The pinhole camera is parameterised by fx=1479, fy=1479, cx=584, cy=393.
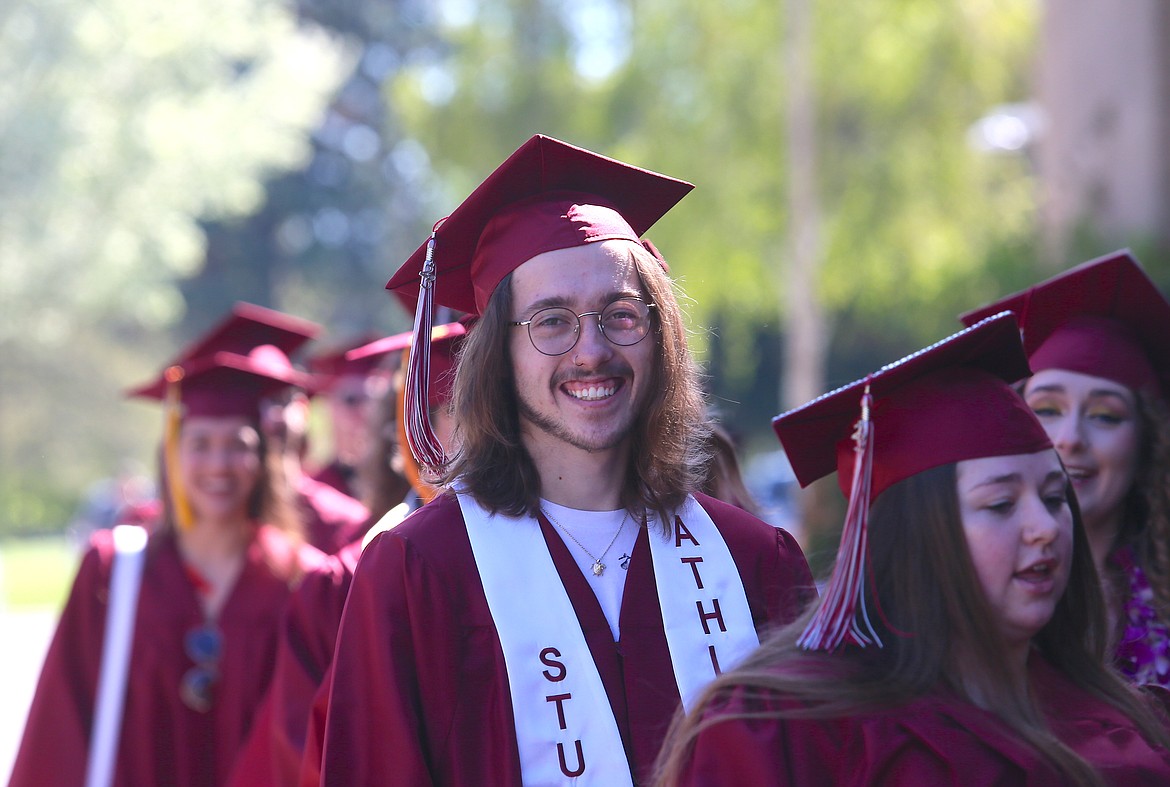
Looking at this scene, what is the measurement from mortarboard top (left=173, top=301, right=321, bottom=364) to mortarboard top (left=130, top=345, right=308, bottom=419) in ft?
0.16

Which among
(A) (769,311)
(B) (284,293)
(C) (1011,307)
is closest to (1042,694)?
(C) (1011,307)

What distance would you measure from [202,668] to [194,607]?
22cm

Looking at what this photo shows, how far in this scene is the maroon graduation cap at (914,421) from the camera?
2.63 m

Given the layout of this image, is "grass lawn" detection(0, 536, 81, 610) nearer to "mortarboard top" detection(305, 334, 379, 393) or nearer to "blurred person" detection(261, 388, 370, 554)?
"mortarboard top" detection(305, 334, 379, 393)

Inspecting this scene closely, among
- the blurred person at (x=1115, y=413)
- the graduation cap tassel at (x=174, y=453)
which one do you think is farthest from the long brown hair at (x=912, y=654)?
the graduation cap tassel at (x=174, y=453)

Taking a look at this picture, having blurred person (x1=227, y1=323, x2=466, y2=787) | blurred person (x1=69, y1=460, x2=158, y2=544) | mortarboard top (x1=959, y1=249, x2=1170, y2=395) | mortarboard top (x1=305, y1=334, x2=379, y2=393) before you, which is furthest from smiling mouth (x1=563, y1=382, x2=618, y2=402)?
blurred person (x1=69, y1=460, x2=158, y2=544)

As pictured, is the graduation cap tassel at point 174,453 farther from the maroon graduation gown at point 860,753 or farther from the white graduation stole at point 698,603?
the maroon graduation gown at point 860,753

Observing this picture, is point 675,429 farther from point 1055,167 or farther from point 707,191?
point 707,191

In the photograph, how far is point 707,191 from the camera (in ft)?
60.1

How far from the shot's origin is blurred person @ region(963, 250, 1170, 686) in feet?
12.2

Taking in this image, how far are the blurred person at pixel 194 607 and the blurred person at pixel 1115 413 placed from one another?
2409 millimetres

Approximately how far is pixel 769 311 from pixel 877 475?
18.1m

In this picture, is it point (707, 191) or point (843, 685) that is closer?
point (843, 685)

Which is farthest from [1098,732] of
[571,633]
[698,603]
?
[571,633]
